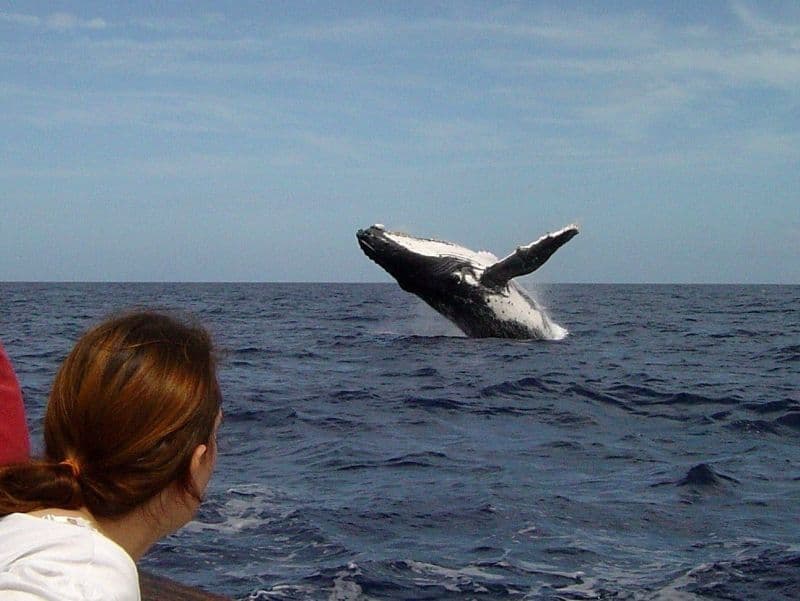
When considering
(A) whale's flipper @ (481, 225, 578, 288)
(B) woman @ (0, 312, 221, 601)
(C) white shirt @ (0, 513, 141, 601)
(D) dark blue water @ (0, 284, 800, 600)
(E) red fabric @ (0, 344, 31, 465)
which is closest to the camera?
(C) white shirt @ (0, 513, 141, 601)

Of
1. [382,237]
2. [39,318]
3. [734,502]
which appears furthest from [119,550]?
[39,318]

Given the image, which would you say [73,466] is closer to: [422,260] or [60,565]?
[60,565]

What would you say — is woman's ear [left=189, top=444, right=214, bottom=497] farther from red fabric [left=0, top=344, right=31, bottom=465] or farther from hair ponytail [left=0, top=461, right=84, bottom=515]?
red fabric [left=0, top=344, right=31, bottom=465]

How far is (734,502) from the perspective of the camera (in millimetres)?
6195

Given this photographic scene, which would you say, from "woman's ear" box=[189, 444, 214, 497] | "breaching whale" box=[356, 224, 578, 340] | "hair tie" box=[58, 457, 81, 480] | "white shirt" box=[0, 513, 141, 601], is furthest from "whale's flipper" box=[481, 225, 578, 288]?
"white shirt" box=[0, 513, 141, 601]

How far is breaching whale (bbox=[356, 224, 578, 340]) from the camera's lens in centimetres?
1424

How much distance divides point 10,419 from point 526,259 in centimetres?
1241

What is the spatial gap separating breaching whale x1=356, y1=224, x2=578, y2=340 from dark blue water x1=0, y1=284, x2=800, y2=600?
1537mm

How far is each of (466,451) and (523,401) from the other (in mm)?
2752

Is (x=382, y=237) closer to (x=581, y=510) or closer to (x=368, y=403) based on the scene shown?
(x=368, y=403)

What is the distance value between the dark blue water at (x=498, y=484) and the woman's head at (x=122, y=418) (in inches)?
21.6

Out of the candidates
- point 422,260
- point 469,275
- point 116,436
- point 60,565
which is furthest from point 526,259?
point 60,565

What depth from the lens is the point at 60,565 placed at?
1467mm

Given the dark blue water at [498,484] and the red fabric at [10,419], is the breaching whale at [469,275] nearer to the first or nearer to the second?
the dark blue water at [498,484]
